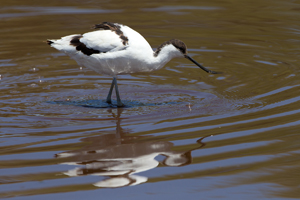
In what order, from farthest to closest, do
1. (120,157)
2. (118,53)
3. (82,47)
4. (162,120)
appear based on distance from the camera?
(82,47) < (118,53) < (162,120) < (120,157)

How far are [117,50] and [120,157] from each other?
2122 mm

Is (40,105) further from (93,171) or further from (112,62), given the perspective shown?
(93,171)

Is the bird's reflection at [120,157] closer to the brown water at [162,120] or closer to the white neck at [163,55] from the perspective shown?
the brown water at [162,120]

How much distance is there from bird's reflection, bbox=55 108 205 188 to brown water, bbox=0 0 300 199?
0.03 ft

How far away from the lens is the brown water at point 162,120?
4.24 metres

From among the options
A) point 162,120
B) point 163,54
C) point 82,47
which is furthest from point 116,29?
point 162,120

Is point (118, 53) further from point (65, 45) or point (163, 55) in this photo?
point (65, 45)

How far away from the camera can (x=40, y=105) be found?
681cm

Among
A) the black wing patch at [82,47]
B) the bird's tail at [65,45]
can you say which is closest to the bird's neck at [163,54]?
the black wing patch at [82,47]

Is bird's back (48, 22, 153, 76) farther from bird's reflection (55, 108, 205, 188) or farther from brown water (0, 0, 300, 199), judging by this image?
bird's reflection (55, 108, 205, 188)

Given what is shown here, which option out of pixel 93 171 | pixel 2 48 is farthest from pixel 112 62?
pixel 2 48

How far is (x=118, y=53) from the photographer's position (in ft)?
21.6

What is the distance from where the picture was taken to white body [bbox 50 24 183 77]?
6600 mm

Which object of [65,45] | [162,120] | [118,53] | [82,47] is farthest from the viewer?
[65,45]
